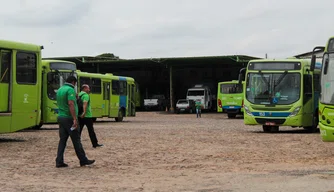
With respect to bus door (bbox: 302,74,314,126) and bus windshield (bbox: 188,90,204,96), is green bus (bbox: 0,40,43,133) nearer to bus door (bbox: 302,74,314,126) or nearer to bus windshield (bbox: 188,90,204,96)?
bus door (bbox: 302,74,314,126)

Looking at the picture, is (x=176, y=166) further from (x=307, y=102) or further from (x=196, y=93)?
(x=196, y=93)

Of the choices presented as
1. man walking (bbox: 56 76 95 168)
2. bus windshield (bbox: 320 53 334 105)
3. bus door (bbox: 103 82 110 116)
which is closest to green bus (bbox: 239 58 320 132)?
bus windshield (bbox: 320 53 334 105)

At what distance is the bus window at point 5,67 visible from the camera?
20.5 m

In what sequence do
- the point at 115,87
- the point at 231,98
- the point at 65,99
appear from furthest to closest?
the point at 231,98, the point at 115,87, the point at 65,99

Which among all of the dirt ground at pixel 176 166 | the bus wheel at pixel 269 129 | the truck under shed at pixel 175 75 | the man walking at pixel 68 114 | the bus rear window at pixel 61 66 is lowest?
the dirt ground at pixel 176 166

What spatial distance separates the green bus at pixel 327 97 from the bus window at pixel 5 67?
8850mm

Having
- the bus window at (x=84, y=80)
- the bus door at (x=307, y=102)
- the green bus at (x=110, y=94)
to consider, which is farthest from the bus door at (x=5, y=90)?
the bus window at (x=84, y=80)

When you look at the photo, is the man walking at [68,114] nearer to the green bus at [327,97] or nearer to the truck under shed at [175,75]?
the green bus at [327,97]

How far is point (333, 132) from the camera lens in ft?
53.6

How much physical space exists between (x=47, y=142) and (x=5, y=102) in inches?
81.9

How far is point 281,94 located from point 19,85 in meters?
10.7

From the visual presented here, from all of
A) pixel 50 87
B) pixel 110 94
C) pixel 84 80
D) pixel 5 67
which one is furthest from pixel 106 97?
pixel 5 67

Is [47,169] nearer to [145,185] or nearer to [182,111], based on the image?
[145,185]

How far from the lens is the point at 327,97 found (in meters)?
17.2
